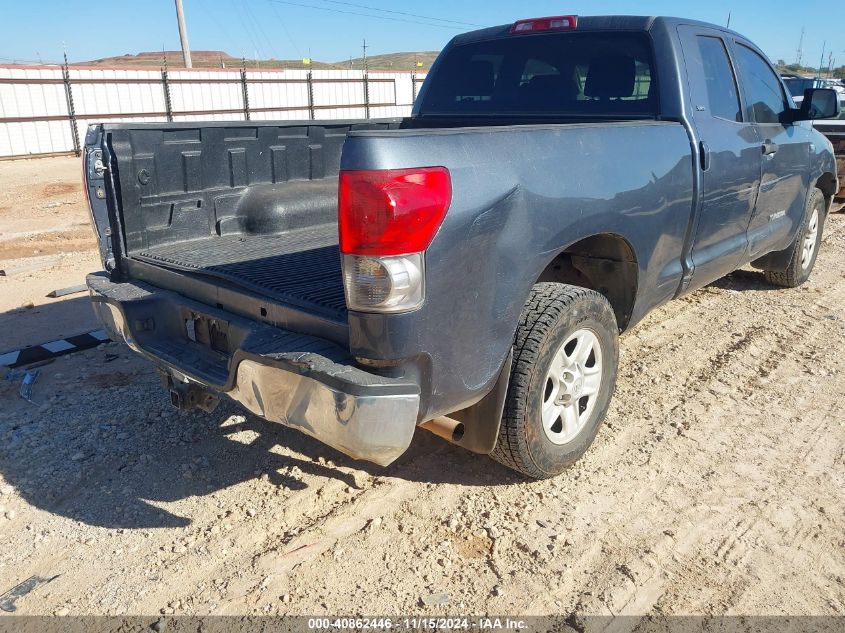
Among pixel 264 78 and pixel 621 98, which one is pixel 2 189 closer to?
pixel 264 78

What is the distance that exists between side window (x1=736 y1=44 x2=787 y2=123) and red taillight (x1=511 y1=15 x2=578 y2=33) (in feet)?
3.77

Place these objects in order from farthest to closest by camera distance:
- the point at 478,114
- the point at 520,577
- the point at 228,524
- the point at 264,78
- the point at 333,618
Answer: the point at 264,78 → the point at 478,114 → the point at 228,524 → the point at 520,577 → the point at 333,618

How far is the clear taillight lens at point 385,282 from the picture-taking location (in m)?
2.12

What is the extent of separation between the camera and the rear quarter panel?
218 cm

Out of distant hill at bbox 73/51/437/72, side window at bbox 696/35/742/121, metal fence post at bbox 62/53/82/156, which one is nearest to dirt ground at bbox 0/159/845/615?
side window at bbox 696/35/742/121

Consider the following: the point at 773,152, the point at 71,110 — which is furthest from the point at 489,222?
the point at 71,110

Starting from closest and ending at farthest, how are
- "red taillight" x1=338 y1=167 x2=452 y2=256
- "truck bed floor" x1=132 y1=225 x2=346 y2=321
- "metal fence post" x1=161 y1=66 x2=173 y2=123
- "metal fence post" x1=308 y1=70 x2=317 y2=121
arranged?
"red taillight" x1=338 y1=167 x2=452 y2=256 < "truck bed floor" x1=132 y1=225 x2=346 y2=321 < "metal fence post" x1=161 y1=66 x2=173 y2=123 < "metal fence post" x1=308 y1=70 x2=317 y2=121

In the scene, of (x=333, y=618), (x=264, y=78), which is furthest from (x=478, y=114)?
(x=264, y=78)

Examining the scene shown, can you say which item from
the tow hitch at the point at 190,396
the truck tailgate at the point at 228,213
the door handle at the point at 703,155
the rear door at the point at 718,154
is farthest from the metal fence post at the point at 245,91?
the tow hitch at the point at 190,396

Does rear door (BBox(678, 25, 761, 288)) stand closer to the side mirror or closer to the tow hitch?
the side mirror

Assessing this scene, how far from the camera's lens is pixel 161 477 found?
319cm

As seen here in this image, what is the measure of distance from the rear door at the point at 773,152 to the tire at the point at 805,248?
0.45 metres

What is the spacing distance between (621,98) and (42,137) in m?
17.7

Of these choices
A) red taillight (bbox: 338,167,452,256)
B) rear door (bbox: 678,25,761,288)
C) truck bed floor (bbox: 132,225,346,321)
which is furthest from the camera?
rear door (bbox: 678,25,761,288)
